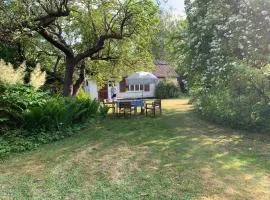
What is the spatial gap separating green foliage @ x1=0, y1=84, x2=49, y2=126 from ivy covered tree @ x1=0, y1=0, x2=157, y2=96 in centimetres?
481

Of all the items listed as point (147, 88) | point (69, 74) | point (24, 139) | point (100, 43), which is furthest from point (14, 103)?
point (147, 88)

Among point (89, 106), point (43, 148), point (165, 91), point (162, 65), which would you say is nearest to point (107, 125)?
point (89, 106)

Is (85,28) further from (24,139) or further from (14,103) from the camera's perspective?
(24,139)

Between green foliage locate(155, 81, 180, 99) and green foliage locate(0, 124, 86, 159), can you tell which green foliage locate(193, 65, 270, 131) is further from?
green foliage locate(155, 81, 180, 99)

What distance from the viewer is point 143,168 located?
8453 millimetres

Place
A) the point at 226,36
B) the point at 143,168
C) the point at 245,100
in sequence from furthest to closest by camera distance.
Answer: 1. the point at 245,100
2. the point at 226,36
3. the point at 143,168

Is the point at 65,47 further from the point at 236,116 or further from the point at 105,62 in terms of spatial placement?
the point at 236,116

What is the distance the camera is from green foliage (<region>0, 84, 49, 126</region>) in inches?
461

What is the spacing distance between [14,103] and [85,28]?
9.34m

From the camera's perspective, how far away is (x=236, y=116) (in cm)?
1436

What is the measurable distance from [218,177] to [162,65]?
3863 cm

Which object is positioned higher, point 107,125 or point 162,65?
point 162,65

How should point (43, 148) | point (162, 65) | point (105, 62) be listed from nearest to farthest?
point (43, 148), point (105, 62), point (162, 65)

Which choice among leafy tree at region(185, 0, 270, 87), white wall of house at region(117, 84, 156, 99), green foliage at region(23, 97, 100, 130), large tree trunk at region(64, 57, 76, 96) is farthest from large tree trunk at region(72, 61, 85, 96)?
white wall of house at region(117, 84, 156, 99)
